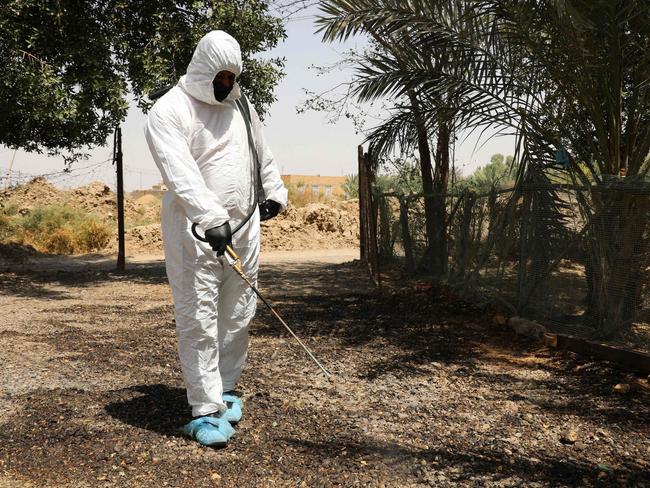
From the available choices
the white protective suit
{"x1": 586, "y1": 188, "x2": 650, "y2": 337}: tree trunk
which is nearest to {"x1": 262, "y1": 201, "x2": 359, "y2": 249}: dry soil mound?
{"x1": 586, "y1": 188, "x2": 650, "y2": 337}: tree trunk

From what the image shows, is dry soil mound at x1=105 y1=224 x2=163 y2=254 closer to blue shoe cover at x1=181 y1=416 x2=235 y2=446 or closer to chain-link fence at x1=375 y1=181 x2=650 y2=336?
chain-link fence at x1=375 y1=181 x2=650 y2=336

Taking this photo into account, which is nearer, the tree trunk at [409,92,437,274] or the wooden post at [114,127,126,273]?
the tree trunk at [409,92,437,274]

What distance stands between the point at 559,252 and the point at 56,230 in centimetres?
1580

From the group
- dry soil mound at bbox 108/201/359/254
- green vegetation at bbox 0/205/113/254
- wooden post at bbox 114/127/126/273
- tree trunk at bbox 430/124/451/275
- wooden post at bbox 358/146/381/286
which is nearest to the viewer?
tree trunk at bbox 430/124/451/275

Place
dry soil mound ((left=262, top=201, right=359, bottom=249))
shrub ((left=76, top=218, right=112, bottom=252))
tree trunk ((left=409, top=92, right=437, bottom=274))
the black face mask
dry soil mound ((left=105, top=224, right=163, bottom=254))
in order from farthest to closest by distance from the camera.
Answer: dry soil mound ((left=262, top=201, right=359, bottom=249)), dry soil mound ((left=105, top=224, right=163, bottom=254)), shrub ((left=76, top=218, right=112, bottom=252)), tree trunk ((left=409, top=92, right=437, bottom=274)), the black face mask

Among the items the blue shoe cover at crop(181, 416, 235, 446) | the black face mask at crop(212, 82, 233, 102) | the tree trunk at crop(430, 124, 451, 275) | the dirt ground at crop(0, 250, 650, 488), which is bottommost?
the dirt ground at crop(0, 250, 650, 488)

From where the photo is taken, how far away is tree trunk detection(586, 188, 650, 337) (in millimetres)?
5211

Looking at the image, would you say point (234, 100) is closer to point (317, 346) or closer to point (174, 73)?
point (317, 346)

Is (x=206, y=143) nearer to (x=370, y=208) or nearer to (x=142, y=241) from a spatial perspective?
(x=370, y=208)

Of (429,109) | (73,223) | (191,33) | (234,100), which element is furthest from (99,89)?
(73,223)

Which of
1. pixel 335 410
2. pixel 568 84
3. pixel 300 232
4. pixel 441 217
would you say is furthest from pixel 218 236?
pixel 300 232

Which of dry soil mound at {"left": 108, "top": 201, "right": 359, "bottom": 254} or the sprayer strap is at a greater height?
the sprayer strap

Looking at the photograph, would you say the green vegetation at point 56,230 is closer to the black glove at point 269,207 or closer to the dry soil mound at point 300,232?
the dry soil mound at point 300,232

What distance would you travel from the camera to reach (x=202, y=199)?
10.8 feet
